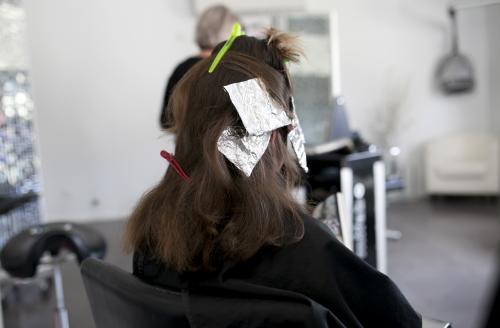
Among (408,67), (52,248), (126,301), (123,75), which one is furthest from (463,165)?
(126,301)

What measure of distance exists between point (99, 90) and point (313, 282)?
394 centimetres

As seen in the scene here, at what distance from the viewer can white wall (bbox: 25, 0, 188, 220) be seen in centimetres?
432

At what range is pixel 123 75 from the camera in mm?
4434

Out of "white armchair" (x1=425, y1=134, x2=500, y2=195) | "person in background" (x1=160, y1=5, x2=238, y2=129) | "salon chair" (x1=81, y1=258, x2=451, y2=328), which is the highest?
"person in background" (x1=160, y1=5, x2=238, y2=129)

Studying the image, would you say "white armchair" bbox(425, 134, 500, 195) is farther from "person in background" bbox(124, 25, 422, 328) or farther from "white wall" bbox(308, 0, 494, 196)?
"person in background" bbox(124, 25, 422, 328)

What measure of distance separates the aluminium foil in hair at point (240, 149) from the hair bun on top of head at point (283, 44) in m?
0.19

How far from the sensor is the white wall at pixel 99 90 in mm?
4324

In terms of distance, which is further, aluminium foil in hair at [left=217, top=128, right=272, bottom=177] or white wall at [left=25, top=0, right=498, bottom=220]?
white wall at [left=25, top=0, right=498, bottom=220]

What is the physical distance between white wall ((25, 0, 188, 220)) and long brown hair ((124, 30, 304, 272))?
11.9 ft

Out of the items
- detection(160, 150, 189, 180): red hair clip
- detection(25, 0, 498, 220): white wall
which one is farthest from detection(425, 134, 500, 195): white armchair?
detection(160, 150, 189, 180): red hair clip

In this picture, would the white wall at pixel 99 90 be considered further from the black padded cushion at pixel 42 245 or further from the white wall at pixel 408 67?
the black padded cushion at pixel 42 245

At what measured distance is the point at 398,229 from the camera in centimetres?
399

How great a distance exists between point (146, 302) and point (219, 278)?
127mm

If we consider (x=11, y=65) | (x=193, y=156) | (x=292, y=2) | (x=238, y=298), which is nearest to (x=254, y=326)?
(x=238, y=298)
